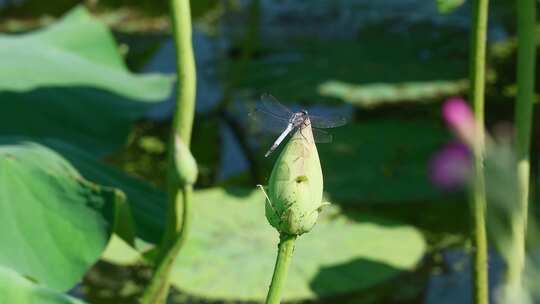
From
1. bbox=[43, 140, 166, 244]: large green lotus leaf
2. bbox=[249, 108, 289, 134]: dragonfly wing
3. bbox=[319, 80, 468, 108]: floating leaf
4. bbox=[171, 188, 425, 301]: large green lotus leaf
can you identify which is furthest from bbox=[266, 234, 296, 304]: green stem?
bbox=[319, 80, 468, 108]: floating leaf

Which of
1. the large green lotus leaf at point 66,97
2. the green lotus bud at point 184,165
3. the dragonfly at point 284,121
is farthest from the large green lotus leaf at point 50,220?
the large green lotus leaf at point 66,97

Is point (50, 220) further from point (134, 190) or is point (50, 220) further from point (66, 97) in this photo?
point (66, 97)

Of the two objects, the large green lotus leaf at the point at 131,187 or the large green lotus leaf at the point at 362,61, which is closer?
the large green lotus leaf at the point at 131,187

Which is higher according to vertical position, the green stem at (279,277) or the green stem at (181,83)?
the green stem at (181,83)

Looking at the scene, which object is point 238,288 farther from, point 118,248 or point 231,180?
point 231,180

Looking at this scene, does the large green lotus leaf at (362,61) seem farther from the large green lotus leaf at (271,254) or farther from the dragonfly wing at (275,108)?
Answer: the dragonfly wing at (275,108)

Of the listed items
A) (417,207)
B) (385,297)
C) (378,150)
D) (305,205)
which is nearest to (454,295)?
(385,297)
